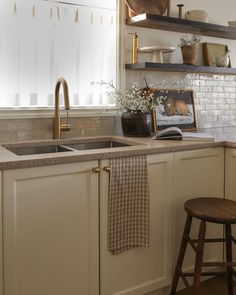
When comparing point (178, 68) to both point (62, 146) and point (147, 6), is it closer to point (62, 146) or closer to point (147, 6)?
point (147, 6)

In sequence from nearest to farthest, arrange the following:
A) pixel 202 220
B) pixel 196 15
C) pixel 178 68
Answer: pixel 202 220 → pixel 178 68 → pixel 196 15

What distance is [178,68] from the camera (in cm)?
288

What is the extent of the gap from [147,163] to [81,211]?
1.54ft

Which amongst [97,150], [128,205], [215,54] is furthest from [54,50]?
[215,54]

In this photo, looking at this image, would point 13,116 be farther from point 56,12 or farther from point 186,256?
point 186,256

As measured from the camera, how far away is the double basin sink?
2.37 m

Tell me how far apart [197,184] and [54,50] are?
1.29 m

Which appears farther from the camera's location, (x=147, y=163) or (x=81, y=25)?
(x=81, y=25)

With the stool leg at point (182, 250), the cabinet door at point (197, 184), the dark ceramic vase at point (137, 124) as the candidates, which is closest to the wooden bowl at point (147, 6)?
the dark ceramic vase at point (137, 124)

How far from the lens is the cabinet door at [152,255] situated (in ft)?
6.93

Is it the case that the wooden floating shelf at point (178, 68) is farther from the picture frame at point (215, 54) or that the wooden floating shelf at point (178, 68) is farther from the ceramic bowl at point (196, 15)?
the ceramic bowl at point (196, 15)

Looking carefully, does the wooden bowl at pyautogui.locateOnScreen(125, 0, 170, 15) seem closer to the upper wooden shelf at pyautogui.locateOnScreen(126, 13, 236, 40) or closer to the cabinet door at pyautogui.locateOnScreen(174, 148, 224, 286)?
the upper wooden shelf at pyautogui.locateOnScreen(126, 13, 236, 40)

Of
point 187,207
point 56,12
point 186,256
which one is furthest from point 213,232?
point 56,12

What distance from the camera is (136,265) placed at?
2221 mm
